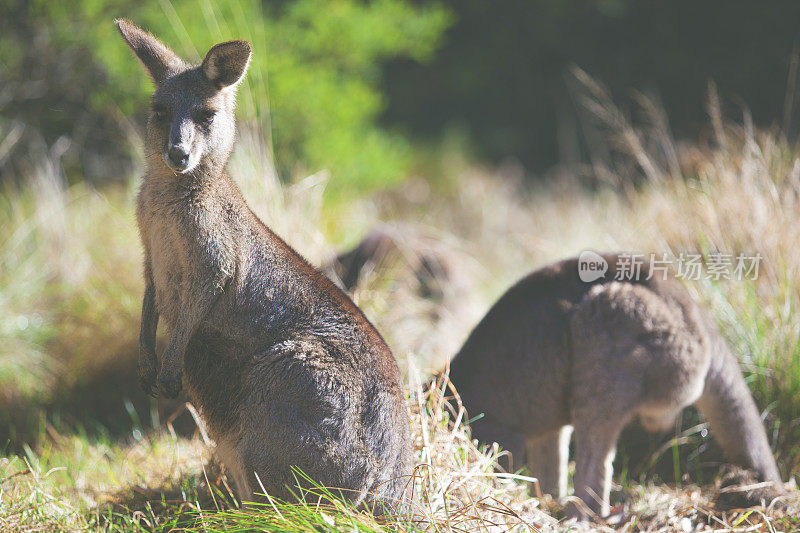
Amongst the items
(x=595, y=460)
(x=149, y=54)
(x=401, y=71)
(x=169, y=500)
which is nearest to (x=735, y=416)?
(x=595, y=460)

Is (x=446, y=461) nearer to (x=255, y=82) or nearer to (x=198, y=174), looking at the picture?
(x=198, y=174)

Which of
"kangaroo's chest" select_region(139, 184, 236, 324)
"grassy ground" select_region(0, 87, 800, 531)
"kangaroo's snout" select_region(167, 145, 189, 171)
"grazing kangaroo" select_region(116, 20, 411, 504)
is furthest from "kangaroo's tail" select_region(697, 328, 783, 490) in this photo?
"kangaroo's snout" select_region(167, 145, 189, 171)

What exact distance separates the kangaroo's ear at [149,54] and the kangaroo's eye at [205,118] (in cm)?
24

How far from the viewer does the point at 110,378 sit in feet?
17.2

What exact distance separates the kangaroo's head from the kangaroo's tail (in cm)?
265

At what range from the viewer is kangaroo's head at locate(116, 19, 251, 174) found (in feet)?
9.02

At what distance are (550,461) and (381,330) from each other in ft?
4.08

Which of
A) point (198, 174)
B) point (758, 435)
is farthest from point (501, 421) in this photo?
point (198, 174)

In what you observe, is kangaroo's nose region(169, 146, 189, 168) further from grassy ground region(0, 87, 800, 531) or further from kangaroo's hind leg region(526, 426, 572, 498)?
kangaroo's hind leg region(526, 426, 572, 498)

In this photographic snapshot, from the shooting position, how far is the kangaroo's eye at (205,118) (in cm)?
284

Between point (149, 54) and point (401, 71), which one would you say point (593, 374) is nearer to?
point (149, 54)

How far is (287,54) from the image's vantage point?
843 cm

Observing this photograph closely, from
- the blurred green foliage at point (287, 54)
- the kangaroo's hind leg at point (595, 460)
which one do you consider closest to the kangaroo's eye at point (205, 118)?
the kangaroo's hind leg at point (595, 460)

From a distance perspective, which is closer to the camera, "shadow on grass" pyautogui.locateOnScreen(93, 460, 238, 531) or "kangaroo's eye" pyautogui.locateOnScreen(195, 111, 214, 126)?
"kangaroo's eye" pyautogui.locateOnScreen(195, 111, 214, 126)
